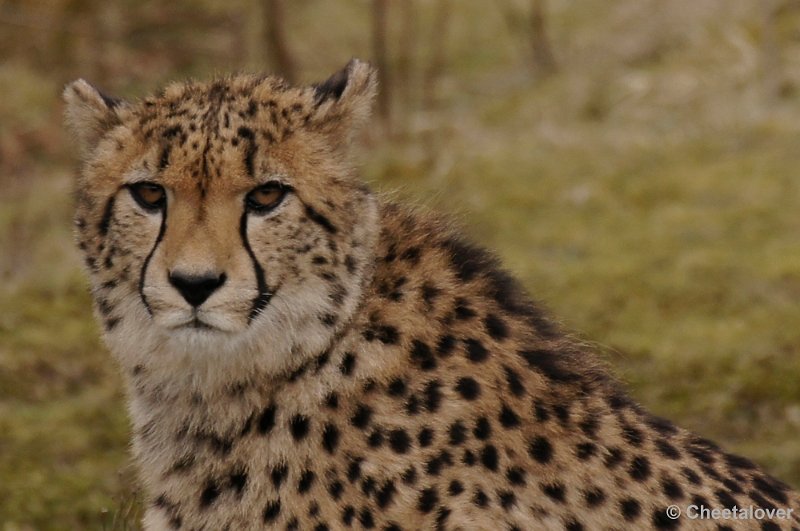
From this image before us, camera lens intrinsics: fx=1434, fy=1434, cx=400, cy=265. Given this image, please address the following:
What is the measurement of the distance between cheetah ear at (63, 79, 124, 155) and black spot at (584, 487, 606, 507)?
1781mm

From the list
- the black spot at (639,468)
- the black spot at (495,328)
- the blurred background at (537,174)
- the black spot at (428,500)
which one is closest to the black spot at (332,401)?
the black spot at (428,500)

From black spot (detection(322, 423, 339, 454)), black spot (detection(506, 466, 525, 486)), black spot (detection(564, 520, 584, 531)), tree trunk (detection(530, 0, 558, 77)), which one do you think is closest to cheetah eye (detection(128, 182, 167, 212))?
black spot (detection(322, 423, 339, 454))

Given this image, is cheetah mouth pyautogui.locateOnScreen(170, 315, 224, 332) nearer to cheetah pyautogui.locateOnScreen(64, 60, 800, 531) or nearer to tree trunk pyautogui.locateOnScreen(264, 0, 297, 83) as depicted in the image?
cheetah pyautogui.locateOnScreen(64, 60, 800, 531)

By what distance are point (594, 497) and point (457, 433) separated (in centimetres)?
41

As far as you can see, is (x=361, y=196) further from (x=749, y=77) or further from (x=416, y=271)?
(x=749, y=77)

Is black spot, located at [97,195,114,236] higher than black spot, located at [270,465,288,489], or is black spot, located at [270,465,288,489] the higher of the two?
black spot, located at [97,195,114,236]

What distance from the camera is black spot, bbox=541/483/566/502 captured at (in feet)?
12.8

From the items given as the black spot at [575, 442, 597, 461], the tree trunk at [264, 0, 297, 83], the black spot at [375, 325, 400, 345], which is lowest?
the black spot at [575, 442, 597, 461]

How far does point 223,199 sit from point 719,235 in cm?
630

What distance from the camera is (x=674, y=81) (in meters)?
12.1

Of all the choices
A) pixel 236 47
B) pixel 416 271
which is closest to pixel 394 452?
pixel 416 271

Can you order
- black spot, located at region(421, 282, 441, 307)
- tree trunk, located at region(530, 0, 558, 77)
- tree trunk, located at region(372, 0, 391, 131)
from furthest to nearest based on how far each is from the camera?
tree trunk, located at region(530, 0, 558, 77) < tree trunk, located at region(372, 0, 391, 131) < black spot, located at region(421, 282, 441, 307)

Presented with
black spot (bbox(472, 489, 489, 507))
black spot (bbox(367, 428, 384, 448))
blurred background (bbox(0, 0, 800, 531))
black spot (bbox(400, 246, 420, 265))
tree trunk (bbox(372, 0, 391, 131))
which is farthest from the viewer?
tree trunk (bbox(372, 0, 391, 131))

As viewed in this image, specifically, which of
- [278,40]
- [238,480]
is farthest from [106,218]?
[278,40]
